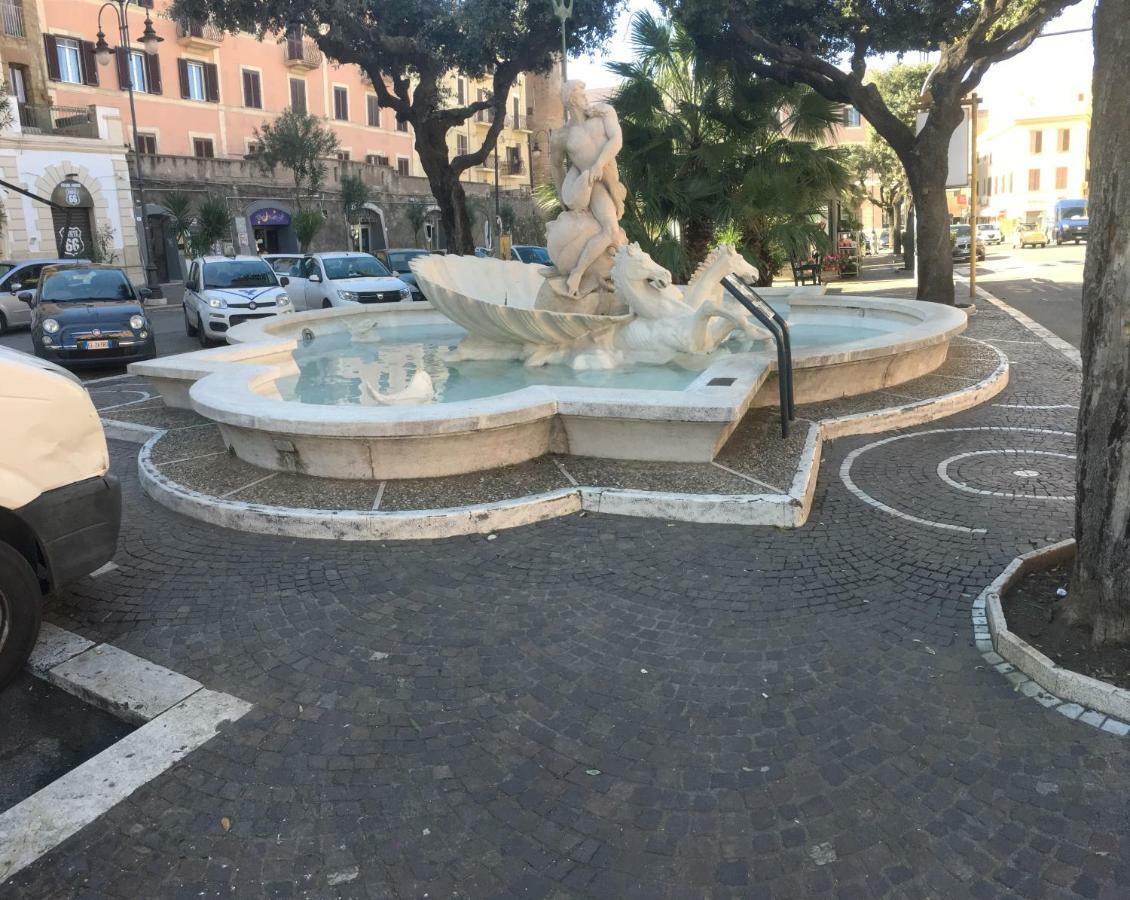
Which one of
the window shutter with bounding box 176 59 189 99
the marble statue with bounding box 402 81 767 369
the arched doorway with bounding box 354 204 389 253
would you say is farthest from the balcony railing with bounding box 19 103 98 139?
the marble statue with bounding box 402 81 767 369

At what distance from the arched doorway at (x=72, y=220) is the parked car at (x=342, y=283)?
1695 cm

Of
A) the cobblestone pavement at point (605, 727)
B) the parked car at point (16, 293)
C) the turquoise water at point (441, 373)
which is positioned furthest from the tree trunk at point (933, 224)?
the parked car at point (16, 293)

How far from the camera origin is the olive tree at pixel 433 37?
1948 cm

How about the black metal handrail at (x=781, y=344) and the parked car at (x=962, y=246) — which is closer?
the black metal handrail at (x=781, y=344)

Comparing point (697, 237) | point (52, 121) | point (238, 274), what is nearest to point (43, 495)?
point (238, 274)

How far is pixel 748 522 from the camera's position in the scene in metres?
5.26

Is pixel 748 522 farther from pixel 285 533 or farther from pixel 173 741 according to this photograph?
pixel 173 741

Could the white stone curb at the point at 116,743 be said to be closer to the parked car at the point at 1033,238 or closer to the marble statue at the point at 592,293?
the marble statue at the point at 592,293

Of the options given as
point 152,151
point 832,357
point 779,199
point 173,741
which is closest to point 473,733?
point 173,741

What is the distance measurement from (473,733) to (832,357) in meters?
5.66

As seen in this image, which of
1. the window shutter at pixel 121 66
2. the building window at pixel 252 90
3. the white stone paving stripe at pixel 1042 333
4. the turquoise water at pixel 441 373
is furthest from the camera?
the building window at pixel 252 90

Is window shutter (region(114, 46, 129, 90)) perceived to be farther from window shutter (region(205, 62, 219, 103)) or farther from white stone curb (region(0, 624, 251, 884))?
white stone curb (region(0, 624, 251, 884))

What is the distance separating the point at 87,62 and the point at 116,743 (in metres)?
41.4

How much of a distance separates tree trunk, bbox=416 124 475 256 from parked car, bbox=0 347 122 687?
1684 cm
